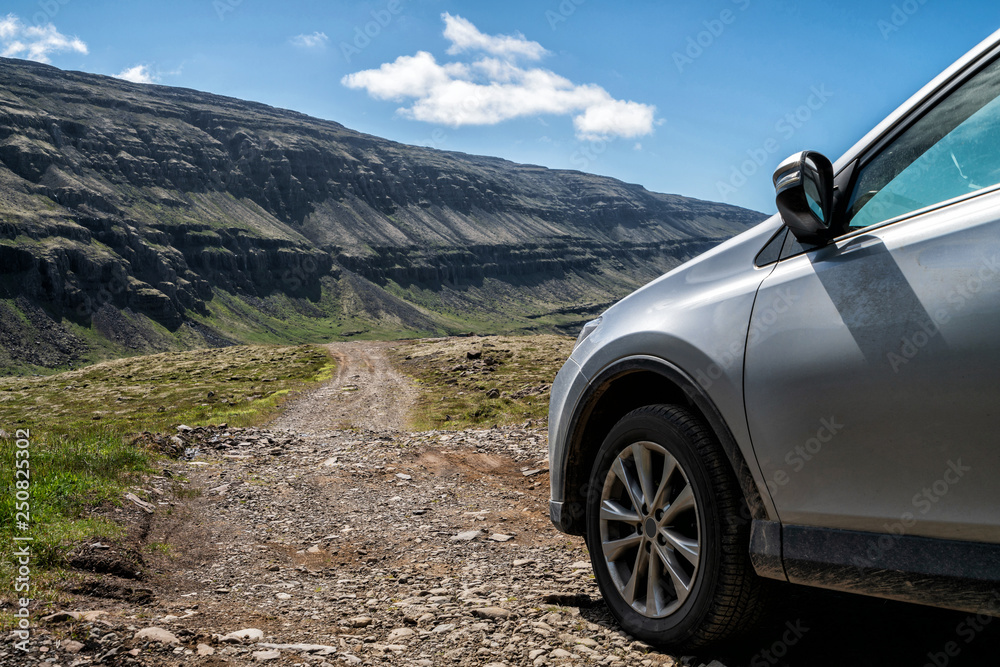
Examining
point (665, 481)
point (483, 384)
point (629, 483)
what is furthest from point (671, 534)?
point (483, 384)

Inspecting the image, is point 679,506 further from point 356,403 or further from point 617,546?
point 356,403

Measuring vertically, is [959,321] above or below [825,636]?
above

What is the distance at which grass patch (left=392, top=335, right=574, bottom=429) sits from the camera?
17.2 meters

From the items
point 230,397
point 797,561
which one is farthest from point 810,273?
point 230,397

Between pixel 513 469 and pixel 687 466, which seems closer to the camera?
pixel 687 466

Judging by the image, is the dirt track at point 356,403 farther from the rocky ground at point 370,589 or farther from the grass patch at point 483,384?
the rocky ground at point 370,589

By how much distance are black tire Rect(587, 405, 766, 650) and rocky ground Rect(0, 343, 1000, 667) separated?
0.62 ft

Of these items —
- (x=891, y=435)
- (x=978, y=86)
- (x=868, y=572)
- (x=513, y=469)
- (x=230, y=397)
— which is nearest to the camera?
(x=891, y=435)

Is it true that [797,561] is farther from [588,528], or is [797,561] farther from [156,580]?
[156,580]

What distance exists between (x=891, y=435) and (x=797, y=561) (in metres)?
0.66

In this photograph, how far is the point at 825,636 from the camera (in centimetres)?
287

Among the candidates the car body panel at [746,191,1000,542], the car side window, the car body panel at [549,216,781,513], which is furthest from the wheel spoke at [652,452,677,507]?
the car side window

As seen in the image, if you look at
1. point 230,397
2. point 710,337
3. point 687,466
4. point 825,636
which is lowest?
point 230,397

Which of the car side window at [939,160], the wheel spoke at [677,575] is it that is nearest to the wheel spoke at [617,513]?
the wheel spoke at [677,575]
